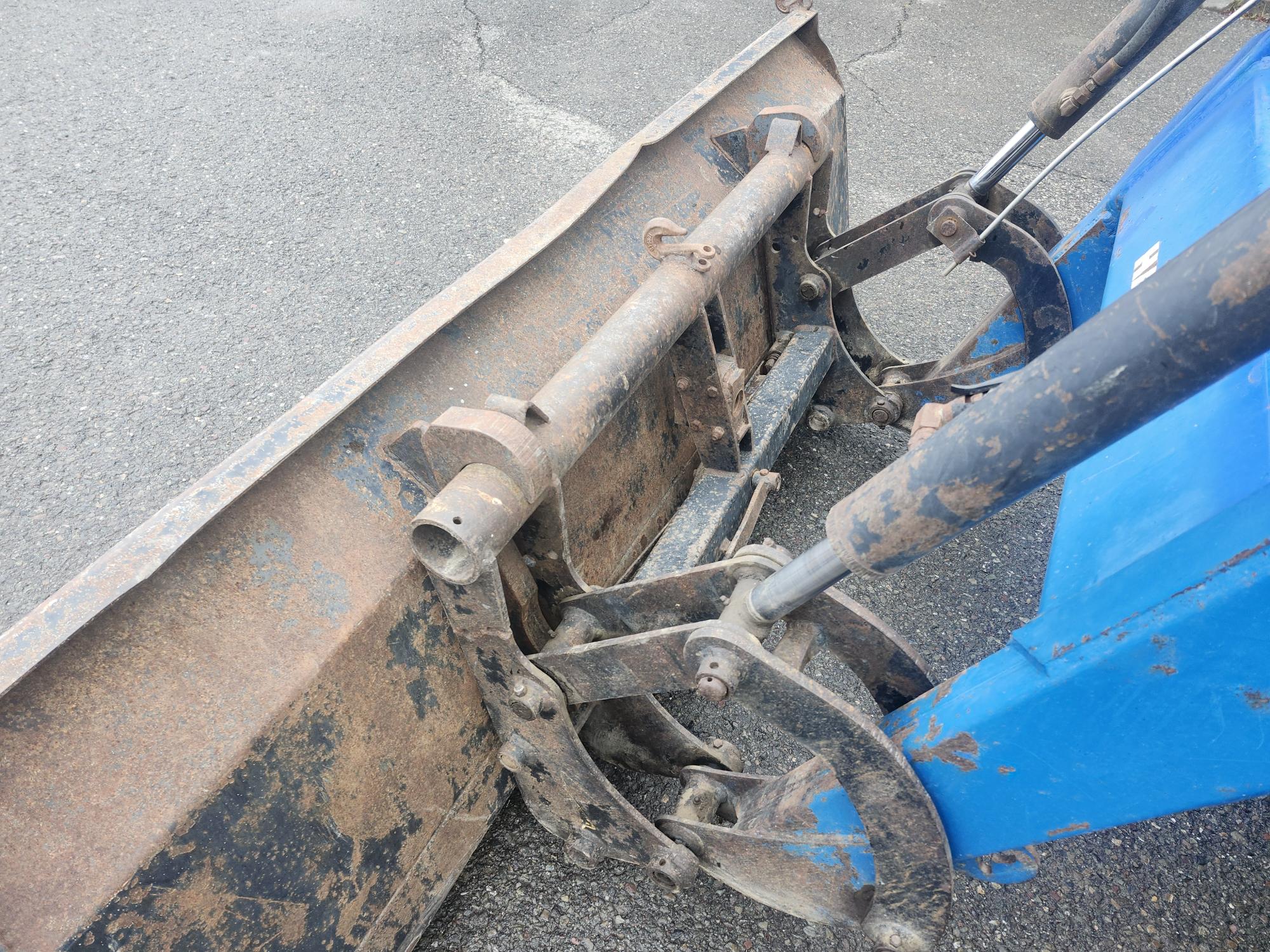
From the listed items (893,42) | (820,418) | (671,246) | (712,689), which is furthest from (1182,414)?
(893,42)

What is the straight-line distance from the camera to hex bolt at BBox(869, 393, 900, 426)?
266 centimetres

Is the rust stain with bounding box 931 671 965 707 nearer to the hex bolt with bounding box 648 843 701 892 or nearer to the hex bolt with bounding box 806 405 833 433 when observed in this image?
the hex bolt with bounding box 648 843 701 892

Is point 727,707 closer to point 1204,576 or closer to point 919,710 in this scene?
point 919,710

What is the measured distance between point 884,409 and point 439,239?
7.57 feet

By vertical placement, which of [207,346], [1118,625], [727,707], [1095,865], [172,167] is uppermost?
[172,167]

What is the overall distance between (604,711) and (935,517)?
1122 millimetres

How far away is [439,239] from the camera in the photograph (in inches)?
158

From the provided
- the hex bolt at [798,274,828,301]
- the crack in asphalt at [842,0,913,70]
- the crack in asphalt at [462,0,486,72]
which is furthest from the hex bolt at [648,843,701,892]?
the crack in asphalt at [842,0,913,70]

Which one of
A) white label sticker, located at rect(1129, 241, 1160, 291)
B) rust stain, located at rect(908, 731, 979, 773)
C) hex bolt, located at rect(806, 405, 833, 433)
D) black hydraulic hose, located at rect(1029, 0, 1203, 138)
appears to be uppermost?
black hydraulic hose, located at rect(1029, 0, 1203, 138)

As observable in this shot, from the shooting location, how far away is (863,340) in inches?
109

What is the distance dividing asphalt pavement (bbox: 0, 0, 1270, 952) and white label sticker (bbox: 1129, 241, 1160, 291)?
3.68 ft

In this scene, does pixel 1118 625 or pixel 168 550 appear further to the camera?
pixel 168 550

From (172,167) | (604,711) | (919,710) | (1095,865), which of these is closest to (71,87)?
(172,167)

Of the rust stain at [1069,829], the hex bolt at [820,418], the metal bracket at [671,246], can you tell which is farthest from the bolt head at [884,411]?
the rust stain at [1069,829]
